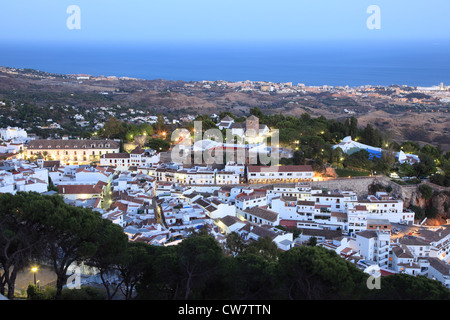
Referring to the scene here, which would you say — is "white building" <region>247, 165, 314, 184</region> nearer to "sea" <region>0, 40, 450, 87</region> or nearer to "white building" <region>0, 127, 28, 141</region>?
"white building" <region>0, 127, 28, 141</region>

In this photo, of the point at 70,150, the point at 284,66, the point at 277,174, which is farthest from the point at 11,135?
the point at 284,66

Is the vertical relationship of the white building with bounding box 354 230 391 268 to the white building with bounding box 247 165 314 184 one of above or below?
below

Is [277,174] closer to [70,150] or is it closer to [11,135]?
[70,150]

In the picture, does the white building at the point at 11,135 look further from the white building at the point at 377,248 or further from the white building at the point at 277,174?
the white building at the point at 377,248

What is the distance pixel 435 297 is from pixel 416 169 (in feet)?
46.5

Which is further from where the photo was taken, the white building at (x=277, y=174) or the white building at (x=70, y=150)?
the white building at (x=70, y=150)

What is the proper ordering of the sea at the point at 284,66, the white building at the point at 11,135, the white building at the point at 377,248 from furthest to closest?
the sea at the point at 284,66 → the white building at the point at 11,135 → the white building at the point at 377,248

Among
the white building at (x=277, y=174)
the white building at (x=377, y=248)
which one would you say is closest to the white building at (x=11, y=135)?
the white building at (x=277, y=174)

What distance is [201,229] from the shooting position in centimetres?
1292

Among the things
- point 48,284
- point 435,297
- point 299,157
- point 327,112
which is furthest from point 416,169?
point 327,112

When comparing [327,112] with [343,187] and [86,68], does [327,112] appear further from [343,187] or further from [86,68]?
[86,68]

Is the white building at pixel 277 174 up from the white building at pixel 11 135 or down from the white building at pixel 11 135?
down

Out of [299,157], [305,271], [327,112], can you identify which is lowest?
[305,271]

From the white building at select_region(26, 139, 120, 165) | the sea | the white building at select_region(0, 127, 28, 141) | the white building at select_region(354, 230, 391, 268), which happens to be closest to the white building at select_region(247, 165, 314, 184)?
the white building at select_region(354, 230, 391, 268)
